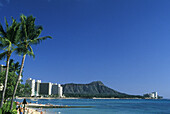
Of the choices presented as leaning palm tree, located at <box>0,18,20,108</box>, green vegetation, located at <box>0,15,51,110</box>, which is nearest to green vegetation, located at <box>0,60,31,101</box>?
green vegetation, located at <box>0,15,51,110</box>

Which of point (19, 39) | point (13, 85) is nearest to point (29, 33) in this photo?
point (19, 39)

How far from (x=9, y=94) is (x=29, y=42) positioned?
913 cm

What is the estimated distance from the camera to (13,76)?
26406 millimetres

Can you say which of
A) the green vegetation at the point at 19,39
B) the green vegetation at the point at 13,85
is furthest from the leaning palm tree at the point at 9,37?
the green vegetation at the point at 13,85

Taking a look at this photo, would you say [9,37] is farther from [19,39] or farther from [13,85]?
[13,85]

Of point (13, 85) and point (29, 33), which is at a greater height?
point (29, 33)

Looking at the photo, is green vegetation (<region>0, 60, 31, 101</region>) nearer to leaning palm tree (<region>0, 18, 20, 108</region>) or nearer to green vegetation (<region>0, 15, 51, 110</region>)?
green vegetation (<region>0, 15, 51, 110</region>)

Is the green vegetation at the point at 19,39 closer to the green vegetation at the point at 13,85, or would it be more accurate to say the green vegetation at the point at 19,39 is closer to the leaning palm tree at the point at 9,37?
the leaning palm tree at the point at 9,37

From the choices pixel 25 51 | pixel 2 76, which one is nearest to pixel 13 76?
pixel 2 76

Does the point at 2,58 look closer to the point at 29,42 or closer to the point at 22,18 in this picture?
the point at 29,42

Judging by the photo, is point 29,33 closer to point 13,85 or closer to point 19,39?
point 19,39

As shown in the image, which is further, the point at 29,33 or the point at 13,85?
the point at 13,85

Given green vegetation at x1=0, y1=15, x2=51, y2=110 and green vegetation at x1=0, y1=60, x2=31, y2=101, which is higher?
green vegetation at x1=0, y1=15, x2=51, y2=110

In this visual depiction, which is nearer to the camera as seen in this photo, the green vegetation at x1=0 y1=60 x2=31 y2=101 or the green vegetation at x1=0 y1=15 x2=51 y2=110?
the green vegetation at x1=0 y1=15 x2=51 y2=110
